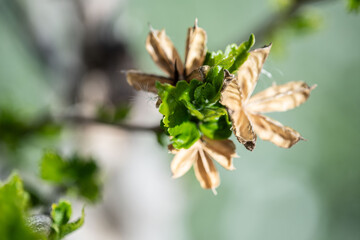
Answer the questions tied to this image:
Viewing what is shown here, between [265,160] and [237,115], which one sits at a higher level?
[265,160]

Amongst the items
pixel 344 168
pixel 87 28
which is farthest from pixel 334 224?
pixel 87 28

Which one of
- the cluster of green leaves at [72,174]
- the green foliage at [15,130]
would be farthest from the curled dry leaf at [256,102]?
the green foliage at [15,130]

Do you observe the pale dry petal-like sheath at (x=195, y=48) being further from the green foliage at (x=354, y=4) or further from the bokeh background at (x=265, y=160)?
the bokeh background at (x=265, y=160)

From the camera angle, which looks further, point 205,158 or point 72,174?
point 72,174

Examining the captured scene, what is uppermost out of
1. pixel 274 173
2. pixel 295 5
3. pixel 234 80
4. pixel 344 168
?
pixel 274 173

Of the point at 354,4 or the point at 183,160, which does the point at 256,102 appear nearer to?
the point at 183,160

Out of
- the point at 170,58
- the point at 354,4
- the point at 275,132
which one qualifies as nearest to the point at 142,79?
the point at 170,58

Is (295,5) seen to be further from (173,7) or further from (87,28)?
(173,7)
